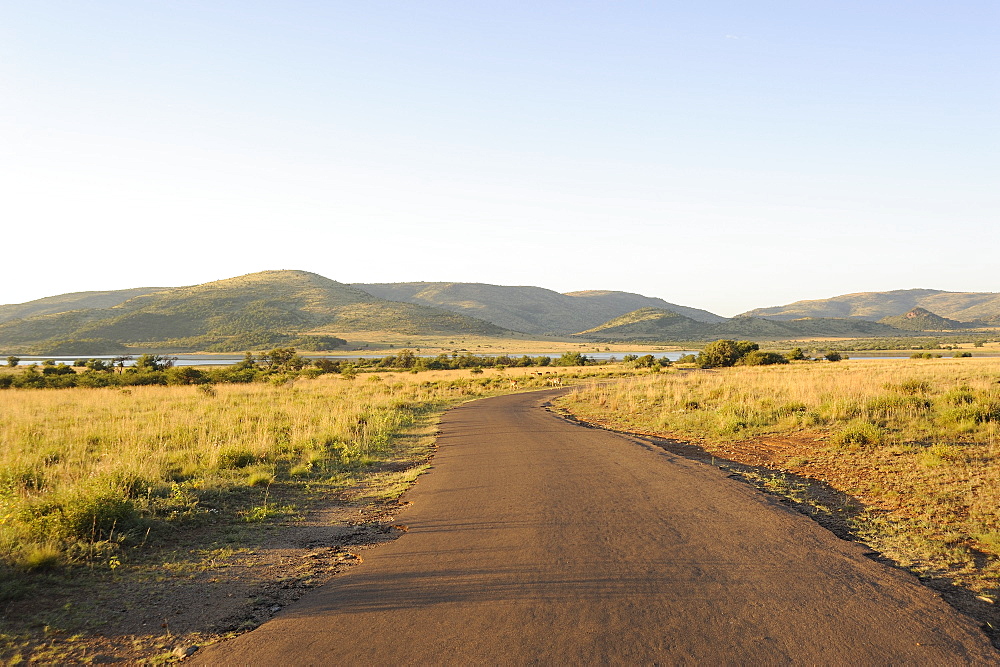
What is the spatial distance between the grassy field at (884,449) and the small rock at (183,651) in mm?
7226

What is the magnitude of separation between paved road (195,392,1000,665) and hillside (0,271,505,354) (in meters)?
144

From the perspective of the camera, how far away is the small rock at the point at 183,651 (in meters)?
4.43

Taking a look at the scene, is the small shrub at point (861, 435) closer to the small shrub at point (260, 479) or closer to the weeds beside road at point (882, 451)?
the weeds beside road at point (882, 451)

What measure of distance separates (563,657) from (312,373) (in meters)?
53.7

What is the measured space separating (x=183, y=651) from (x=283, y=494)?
19.8ft

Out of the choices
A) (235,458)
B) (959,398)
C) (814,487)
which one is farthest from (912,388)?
(235,458)

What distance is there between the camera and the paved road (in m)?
4.32

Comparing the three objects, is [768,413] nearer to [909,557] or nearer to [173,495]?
[909,557]

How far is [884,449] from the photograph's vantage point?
1192cm

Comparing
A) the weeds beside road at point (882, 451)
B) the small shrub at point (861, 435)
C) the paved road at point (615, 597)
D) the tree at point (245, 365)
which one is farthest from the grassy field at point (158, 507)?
the tree at point (245, 365)

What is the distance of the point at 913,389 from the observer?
18.1 meters

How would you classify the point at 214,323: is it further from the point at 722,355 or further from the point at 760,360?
the point at 760,360

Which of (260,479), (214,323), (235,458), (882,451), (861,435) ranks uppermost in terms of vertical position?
(214,323)

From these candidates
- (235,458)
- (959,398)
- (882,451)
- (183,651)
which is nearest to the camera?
(183,651)
